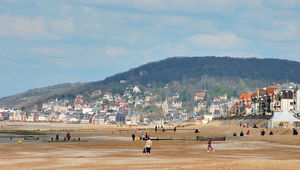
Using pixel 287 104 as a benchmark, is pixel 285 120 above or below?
below

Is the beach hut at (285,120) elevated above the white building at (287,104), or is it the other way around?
the white building at (287,104)

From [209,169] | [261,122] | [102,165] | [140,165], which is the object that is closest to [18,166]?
[102,165]

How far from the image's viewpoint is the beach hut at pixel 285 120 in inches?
4163

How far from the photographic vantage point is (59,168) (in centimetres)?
3781

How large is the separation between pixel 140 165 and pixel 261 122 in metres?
103

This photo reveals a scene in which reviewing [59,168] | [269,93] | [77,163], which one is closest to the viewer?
[59,168]

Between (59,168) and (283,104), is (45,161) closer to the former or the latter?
(59,168)

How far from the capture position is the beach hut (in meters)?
106

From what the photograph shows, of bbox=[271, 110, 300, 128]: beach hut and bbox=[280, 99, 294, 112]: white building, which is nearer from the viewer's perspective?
bbox=[271, 110, 300, 128]: beach hut

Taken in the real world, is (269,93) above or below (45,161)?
above

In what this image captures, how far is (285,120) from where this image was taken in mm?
107375

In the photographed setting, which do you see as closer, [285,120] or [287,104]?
[285,120]

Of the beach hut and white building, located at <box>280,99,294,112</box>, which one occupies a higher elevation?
white building, located at <box>280,99,294,112</box>

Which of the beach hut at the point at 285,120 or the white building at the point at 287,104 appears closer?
the beach hut at the point at 285,120
